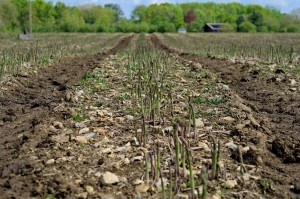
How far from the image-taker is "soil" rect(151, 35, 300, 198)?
192 inches

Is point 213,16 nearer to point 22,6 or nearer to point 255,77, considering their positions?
point 22,6

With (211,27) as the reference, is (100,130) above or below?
below

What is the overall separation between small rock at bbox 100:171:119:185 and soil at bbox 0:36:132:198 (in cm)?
71

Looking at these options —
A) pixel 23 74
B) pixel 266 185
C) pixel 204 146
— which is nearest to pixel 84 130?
pixel 204 146

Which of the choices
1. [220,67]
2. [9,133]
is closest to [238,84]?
[220,67]

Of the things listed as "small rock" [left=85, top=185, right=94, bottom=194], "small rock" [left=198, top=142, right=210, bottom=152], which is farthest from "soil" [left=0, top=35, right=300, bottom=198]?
"small rock" [left=198, top=142, right=210, bottom=152]

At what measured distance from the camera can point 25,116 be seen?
777cm

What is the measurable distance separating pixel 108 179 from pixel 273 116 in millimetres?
4186

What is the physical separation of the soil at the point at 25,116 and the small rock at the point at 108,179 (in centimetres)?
71

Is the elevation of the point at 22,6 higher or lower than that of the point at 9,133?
higher

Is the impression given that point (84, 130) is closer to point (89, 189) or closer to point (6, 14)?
point (89, 189)

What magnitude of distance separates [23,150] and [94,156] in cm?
93

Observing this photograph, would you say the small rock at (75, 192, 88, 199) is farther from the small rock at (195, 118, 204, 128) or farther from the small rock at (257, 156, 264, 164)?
the small rock at (195, 118, 204, 128)

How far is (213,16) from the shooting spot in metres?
139
